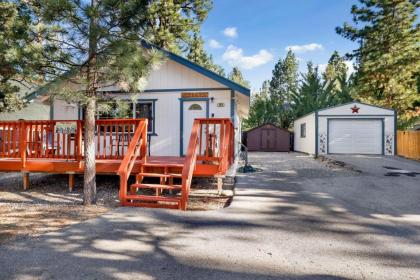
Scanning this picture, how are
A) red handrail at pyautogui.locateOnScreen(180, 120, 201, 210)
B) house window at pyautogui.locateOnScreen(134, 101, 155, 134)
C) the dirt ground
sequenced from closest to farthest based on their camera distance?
1. the dirt ground
2. red handrail at pyautogui.locateOnScreen(180, 120, 201, 210)
3. house window at pyautogui.locateOnScreen(134, 101, 155, 134)

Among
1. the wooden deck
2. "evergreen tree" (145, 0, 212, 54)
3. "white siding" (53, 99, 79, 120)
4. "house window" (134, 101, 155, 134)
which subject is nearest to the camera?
the wooden deck

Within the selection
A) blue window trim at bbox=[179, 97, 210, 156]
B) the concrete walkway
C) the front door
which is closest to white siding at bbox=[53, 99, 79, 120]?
blue window trim at bbox=[179, 97, 210, 156]

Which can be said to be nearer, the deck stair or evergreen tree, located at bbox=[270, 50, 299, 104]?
the deck stair

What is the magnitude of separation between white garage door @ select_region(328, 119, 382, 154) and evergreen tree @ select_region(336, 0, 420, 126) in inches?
257

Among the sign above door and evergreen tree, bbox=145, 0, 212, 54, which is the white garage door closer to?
the sign above door

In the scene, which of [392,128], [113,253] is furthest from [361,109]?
[113,253]

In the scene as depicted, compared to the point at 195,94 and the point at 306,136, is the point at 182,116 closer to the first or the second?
the point at 195,94

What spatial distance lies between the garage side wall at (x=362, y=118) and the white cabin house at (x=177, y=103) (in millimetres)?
9253

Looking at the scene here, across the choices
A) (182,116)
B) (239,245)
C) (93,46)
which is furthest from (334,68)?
(239,245)

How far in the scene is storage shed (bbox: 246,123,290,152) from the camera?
2378 cm

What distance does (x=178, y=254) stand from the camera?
319 cm

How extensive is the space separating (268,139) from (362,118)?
29.2 feet

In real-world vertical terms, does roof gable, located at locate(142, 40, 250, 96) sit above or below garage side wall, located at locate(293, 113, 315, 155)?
above

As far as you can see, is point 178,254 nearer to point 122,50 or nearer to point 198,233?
point 198,233
